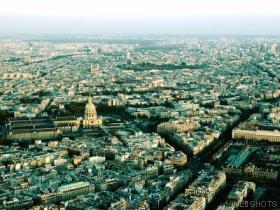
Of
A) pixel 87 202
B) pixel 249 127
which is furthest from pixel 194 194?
pixel 249 127

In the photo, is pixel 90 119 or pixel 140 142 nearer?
pixel 140 142

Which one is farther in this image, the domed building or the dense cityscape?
the domed building

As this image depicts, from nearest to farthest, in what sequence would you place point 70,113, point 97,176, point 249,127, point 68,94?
1. point 97,176
2. point 249,127
3. point 70,113
4. point 68,94

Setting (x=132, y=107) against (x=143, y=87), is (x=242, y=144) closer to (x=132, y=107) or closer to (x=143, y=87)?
(x=132, y=107)

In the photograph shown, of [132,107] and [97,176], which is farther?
[132,107]

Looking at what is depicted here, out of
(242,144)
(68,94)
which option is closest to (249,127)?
(242,144)

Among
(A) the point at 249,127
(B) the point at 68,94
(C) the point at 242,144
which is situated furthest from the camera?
(B) the point at 68,94

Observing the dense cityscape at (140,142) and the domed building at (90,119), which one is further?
the domed building at (90,119)
